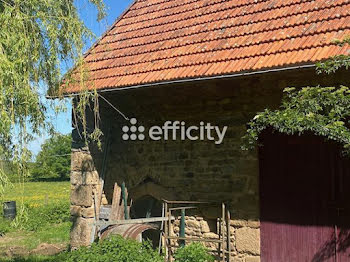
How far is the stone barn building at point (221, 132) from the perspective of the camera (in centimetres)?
509

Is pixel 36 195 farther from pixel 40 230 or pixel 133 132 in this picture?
pixel 133 132

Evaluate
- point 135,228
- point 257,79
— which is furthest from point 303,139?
point 135,228

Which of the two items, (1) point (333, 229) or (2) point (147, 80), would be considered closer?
(1) point (333, 229)

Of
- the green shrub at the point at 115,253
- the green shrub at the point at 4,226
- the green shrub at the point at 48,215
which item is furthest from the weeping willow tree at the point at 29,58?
the green shrub at the point at 48,215

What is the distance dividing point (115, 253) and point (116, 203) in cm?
160

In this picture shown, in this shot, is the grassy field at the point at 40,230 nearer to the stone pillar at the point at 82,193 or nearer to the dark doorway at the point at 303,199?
the stone pillar at the point at 82,193

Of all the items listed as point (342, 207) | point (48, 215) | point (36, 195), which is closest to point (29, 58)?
point (342, 207)

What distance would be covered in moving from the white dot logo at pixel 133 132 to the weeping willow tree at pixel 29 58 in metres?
2.25

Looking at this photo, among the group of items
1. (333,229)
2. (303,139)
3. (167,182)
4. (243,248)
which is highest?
(303,139)

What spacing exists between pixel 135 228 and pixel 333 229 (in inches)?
113

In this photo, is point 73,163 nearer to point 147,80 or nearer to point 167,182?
point 167,182

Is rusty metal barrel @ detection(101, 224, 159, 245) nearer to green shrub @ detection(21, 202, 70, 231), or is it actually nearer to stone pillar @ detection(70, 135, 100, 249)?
stone pillar @ detection(70, 135, 100, 249)

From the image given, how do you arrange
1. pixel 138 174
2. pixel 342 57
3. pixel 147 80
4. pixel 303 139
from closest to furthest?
pixel 342 57, pixel 303 139, pixel 147 80, pixel 138 174

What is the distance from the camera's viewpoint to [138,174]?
6906 mm
